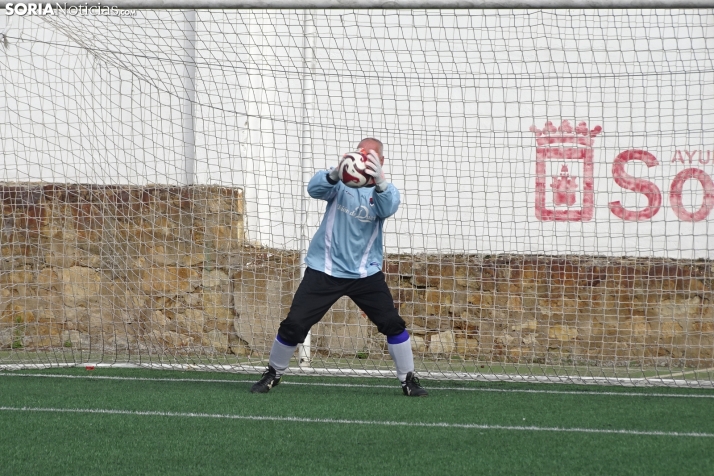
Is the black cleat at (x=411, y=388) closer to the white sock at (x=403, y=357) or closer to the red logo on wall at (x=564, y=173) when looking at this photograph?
the white sock at (x=403, y=357)

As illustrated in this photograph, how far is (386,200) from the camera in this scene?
20.8 feet

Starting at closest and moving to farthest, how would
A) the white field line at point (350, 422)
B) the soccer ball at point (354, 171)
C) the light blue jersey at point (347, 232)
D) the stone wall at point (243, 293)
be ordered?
1. the white field line at point (350, 422)
2. the soccer ball at point (354, 171)
3. the light blue jersey at point (347, 232)
4. the stone wall at point (243, 293)

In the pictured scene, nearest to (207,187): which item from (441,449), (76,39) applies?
(76,39)

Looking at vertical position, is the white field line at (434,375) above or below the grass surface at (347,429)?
below

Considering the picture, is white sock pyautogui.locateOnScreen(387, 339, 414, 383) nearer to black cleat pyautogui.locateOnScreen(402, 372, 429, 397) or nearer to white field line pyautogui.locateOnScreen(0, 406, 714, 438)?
black cleat pyautogui.locateOnScreen(402, 372, 429, 397)

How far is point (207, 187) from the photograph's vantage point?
906cm

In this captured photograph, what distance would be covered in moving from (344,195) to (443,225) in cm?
277

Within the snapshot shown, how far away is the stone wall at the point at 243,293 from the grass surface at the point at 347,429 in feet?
5.16

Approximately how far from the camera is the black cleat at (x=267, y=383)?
664 centimetres

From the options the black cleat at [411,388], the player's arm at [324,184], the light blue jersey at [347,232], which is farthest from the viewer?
the black cleat at [411,388]

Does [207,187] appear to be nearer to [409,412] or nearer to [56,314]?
[56,314]

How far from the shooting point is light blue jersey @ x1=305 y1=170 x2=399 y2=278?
21.2 feet

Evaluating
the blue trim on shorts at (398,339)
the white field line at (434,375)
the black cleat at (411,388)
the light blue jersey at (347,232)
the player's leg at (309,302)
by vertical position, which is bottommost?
the white field line at (434,375)

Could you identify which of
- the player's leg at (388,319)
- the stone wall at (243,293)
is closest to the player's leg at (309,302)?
the player's leg at (388,319)
